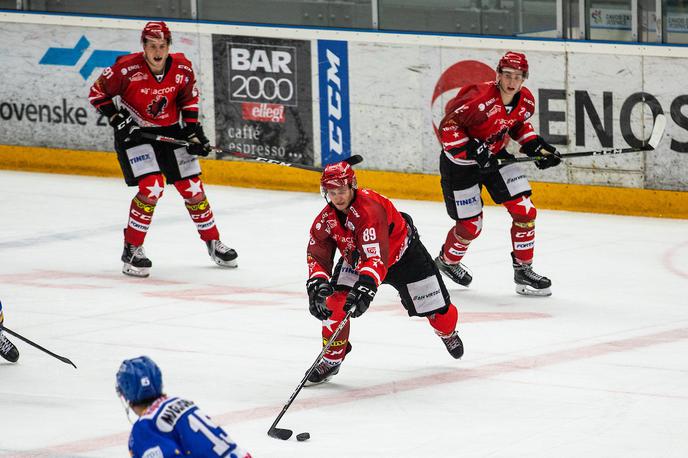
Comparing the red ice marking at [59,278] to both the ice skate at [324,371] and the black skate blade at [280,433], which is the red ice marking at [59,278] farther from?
the black skate blade at [280,433]

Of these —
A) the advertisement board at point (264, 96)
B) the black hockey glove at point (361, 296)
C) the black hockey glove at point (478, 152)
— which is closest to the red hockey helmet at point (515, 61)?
the black hockey glove at point (478, 152)

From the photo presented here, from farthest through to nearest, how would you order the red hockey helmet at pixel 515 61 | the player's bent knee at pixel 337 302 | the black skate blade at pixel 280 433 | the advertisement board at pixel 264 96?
1. the advertisement board at pixel 264 96
2. the red hockey helmet at pixel 515 61
3. the player's bent knee at pixel 337 302
4. the black skate blade at pixel 280 433

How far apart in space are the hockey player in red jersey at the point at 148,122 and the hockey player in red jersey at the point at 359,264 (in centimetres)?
264

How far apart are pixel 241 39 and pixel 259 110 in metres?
0.58

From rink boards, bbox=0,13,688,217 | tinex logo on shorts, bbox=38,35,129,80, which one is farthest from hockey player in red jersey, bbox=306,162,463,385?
tinex logo on shorts, bbox=38,35,129,80

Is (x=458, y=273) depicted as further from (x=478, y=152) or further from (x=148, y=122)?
(x=148, y=122)

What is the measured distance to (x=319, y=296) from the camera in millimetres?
5961

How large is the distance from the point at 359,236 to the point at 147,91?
321 centimetres

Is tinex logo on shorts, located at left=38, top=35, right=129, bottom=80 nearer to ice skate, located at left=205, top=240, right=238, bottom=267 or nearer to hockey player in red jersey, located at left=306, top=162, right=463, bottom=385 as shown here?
ice skate, located at left=205, top=240, right=238, bottom=267

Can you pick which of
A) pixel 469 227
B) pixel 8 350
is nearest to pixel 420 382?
pixel 8 350

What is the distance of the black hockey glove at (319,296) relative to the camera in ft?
19.6

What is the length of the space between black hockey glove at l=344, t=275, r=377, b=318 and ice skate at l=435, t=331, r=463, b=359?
83 centimetres

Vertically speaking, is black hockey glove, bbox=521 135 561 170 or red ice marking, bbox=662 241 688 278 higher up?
black hockey glove, bbox=521 135 561 170

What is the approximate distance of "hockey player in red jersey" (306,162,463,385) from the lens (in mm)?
5969
